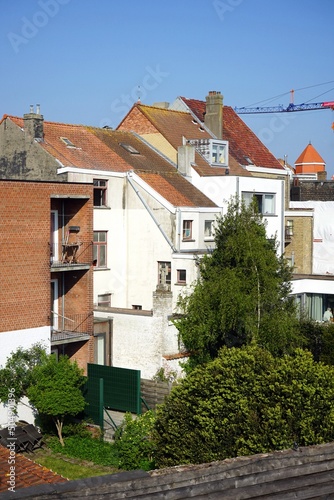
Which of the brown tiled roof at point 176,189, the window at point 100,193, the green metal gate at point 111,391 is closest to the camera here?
the green metal gate at point 111,391

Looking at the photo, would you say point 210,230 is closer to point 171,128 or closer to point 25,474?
point 171,128

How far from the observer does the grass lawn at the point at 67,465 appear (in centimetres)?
2033

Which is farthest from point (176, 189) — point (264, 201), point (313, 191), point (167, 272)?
point (313, 191)

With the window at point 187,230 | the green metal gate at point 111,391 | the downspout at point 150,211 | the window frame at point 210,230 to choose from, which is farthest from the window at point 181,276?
the green metal gate at point 111,391

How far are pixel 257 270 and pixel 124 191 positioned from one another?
334 inches

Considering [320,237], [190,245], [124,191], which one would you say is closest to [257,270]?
[190,245]

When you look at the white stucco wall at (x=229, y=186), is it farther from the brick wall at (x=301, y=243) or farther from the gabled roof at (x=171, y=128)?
the brick wall at (x=301, y=243)

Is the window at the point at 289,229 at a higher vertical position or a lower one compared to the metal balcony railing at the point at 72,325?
higher

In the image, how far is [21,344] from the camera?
2469 cm

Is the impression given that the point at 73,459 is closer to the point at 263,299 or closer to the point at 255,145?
the point at 263,299

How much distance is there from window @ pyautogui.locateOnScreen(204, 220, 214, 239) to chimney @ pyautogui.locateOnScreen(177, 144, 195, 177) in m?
3.99

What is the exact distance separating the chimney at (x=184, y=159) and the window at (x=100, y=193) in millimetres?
6203

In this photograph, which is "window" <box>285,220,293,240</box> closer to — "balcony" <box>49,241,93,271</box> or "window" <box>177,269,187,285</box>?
"window" <box>177,269,187,285</box>

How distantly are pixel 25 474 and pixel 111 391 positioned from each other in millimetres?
9362
